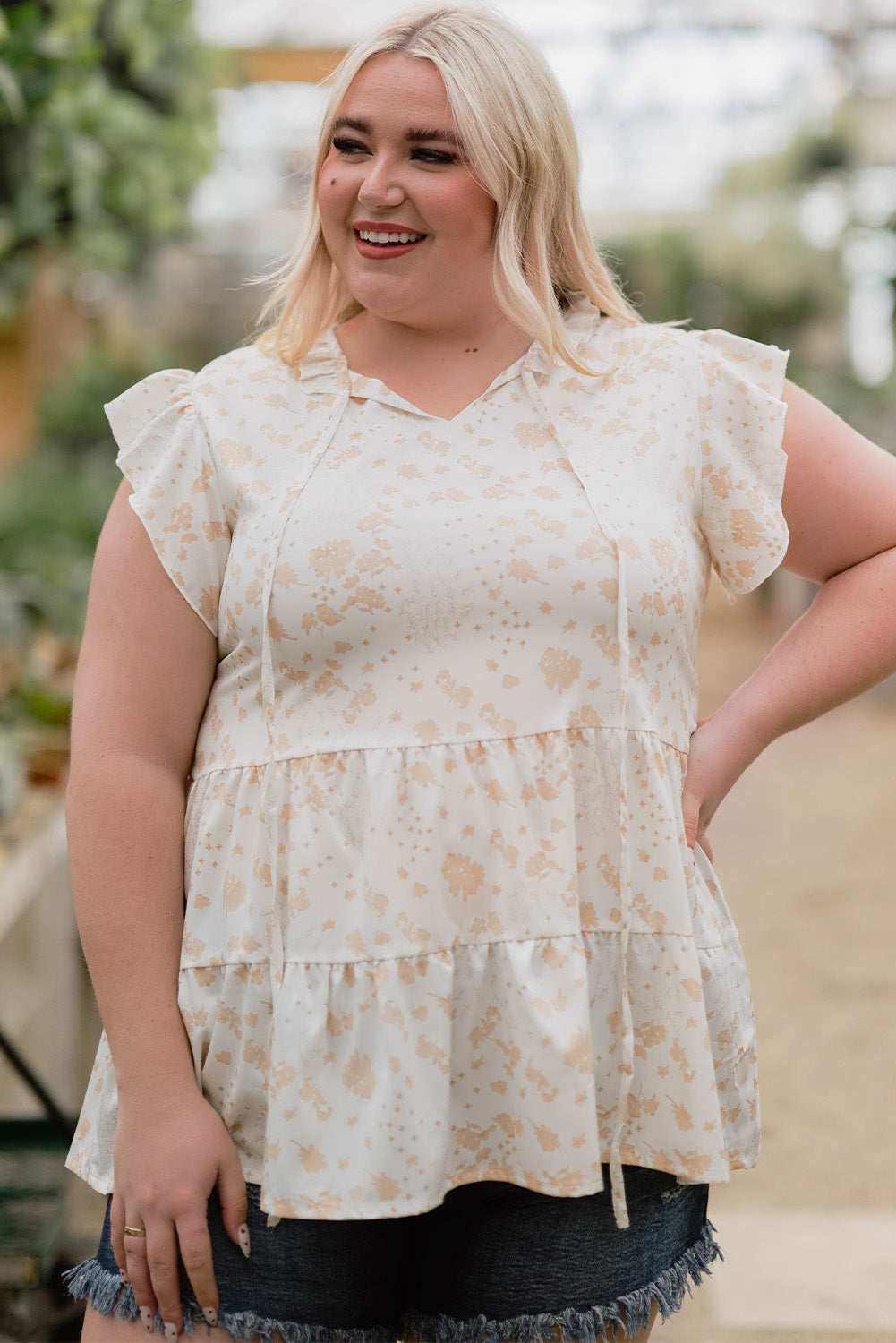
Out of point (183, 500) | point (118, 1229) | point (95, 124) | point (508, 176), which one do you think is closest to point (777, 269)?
point (95, 124)

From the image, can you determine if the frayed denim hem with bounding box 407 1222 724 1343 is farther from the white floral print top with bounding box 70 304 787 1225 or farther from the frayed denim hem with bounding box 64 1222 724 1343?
the white floral print top with bounding box 70 304 787 1225

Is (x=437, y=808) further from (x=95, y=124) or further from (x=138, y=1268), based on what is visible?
(x=95, y=124)

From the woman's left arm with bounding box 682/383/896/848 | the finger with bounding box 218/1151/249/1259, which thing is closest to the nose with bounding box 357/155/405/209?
the woman's left arm with bounding box 682/383/896/848

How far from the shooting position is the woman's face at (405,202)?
1130mm

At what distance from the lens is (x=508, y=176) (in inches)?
45.4

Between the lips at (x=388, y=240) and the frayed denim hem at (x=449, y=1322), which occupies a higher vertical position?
the lips at (x=388, y=240)

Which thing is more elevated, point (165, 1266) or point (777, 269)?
point (165, 1266)

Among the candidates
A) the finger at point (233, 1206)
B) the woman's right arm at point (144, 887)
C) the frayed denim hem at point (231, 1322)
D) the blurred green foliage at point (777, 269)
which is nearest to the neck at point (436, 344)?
the woman's right arm at point (144, 887)

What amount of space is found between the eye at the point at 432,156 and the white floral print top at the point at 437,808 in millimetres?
190

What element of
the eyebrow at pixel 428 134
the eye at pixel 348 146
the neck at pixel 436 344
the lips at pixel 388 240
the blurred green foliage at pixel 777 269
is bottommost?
the blurred green foliage at pixel 777 269

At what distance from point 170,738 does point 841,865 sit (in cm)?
429

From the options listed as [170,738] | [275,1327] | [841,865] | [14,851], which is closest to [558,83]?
[170,738]

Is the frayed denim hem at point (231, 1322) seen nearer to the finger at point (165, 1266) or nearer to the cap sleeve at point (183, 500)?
the finger at point (165, 1266)

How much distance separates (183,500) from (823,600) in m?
0.60
